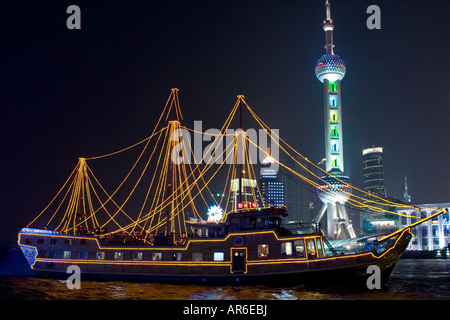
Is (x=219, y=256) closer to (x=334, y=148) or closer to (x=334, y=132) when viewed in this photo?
(x=334, y=148)

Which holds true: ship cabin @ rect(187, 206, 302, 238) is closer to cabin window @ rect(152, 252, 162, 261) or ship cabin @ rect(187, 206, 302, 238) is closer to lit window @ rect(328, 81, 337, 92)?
cabin window @ rect(152, 252, 162, 261)

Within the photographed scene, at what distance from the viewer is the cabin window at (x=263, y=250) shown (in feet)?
104

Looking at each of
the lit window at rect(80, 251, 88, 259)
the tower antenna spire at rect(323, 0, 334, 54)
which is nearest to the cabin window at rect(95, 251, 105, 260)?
the lit window at rect(80, 251, 88, 259)

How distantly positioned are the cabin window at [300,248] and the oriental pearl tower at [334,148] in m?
76.2

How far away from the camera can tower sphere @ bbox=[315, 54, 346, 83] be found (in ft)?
366

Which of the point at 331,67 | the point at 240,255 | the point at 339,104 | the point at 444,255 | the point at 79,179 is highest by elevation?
the point at 331,67

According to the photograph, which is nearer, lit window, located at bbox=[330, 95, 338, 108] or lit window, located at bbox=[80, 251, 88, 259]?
lit window, located at bbox=[80, 251, 88, 259]

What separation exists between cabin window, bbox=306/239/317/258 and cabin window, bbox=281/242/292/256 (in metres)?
1.31

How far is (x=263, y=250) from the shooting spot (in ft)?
105
